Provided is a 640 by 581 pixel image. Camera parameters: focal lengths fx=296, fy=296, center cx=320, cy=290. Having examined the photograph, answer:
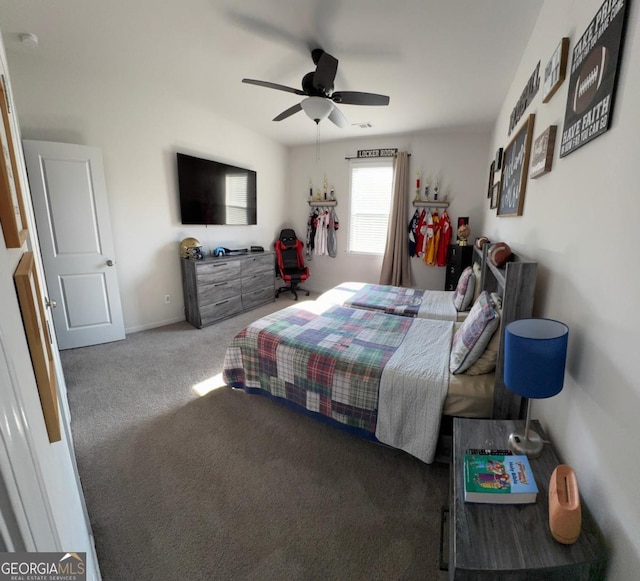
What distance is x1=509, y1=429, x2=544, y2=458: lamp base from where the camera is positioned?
3.62 ft

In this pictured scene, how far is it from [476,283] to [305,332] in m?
1.79

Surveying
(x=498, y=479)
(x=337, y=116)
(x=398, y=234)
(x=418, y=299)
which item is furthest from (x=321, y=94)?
(x=498, y=479)

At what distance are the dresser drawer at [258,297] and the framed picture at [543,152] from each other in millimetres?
3682

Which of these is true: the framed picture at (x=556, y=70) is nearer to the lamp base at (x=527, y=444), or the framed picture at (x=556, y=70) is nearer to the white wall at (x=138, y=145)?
the lamp base at (x=527, y=444)

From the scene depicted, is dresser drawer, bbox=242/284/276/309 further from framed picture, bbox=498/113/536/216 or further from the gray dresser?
framed picture, bbox=498/113/536/216

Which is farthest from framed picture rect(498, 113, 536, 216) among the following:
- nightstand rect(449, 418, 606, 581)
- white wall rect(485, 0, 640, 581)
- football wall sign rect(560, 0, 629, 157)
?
nightstand rect(449, 418, 606, 581)

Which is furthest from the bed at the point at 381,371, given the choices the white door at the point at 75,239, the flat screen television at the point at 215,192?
the flat screen television at the point at 215,192

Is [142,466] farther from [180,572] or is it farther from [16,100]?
[16,100]

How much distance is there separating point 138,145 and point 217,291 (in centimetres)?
188

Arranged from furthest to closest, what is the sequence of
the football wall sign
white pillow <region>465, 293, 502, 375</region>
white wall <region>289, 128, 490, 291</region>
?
white wall <region>289, 128, 490, 291</region>, white pillow <region>465, 293, 502, 375</region>, the football wall sign

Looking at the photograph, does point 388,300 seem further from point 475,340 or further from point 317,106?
point 317,106

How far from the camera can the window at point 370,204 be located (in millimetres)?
4887

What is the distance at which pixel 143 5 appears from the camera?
6.45 feet

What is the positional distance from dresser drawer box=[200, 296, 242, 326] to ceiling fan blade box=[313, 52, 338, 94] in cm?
276
